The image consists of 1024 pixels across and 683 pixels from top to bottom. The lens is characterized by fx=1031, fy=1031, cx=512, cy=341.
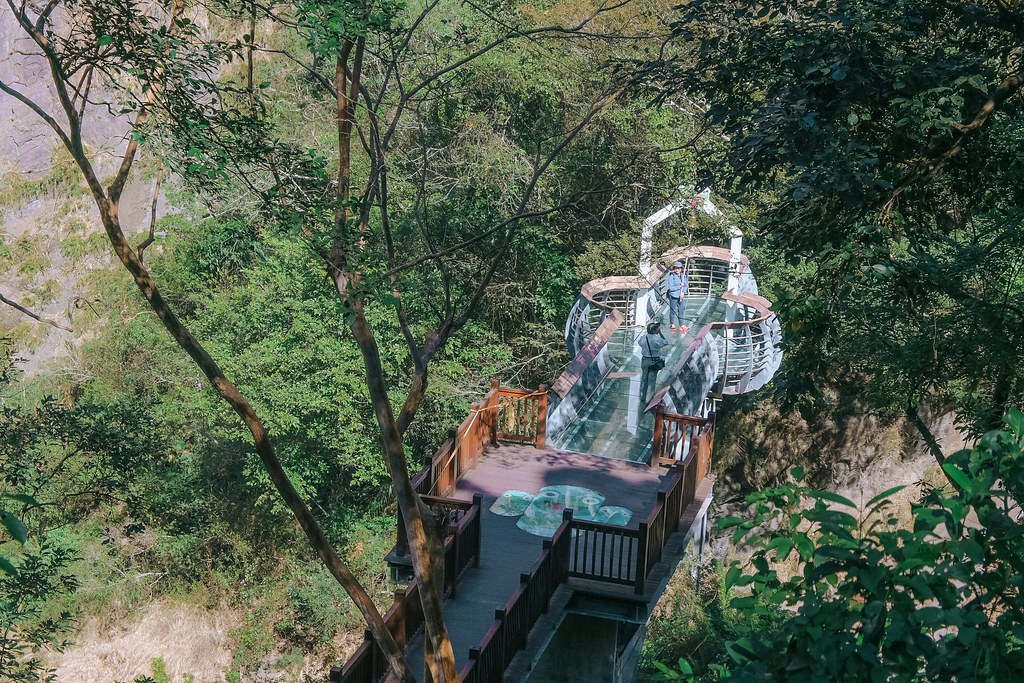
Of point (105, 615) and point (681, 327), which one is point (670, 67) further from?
point (105, 615)

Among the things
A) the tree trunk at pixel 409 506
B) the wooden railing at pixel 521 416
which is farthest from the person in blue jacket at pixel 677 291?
the tree trunk at pixel 409 506

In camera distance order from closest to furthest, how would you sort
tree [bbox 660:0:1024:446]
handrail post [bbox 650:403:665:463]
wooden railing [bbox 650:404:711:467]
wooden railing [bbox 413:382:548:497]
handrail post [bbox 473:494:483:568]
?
tree [bbox 660:0:1024:446], handrail post [bbox 473:494:483:568], wooden railing [bbox 413:382:548:497], wooden railing [bbox 650:404:711:467], handrail post [bbox 650:403:665:463]

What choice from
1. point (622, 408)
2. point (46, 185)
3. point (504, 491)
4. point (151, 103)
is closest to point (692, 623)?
point (622, 408)

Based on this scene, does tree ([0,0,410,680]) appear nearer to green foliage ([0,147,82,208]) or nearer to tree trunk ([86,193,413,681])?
tree trunk ([86,193,413,681])

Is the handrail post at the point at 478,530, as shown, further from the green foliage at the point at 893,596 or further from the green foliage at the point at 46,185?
the green foliage at the point at 46,185

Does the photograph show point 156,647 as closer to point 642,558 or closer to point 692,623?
point 692,623

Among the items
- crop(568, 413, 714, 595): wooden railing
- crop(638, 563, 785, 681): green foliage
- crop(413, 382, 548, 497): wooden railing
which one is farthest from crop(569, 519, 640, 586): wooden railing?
crop(638, 563, 785, 681): green foliage
